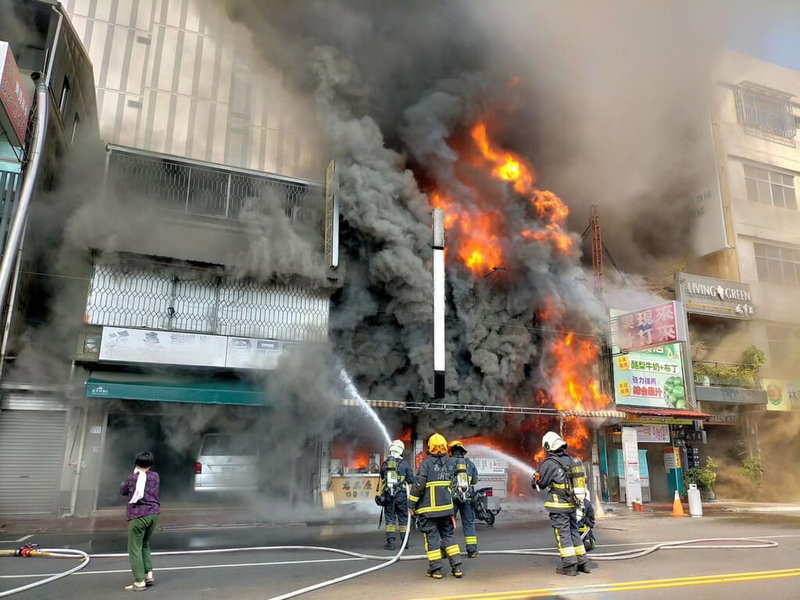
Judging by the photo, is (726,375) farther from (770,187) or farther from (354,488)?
(354,488)

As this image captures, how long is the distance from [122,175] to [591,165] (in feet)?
48.4

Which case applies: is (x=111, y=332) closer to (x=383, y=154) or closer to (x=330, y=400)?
(x=330, y=400)

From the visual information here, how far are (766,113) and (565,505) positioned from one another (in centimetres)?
2395

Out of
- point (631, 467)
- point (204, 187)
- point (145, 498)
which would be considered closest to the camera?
point (145, 498)

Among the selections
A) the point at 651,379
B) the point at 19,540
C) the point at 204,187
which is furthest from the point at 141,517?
the point at 651,379

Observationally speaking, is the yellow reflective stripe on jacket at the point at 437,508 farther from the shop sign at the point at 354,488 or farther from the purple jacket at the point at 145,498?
the shop sign at the point at 354,488

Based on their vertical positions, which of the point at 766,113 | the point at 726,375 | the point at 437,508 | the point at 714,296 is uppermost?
the point at 766,113

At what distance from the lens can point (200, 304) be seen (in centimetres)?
1284

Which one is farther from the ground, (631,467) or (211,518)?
(631,467)

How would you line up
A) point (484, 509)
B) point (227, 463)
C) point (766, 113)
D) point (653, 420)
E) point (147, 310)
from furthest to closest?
point (766, 113) < point (653, 420) < point (147, 310) < point (227, 463) < point (484, 509)

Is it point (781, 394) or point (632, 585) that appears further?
point (781, 394)

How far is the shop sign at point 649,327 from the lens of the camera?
1511 cm

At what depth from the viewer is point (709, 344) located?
20188mm

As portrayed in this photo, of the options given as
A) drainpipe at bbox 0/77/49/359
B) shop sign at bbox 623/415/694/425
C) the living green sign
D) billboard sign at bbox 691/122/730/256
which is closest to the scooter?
shop sign at bbox 623/415/694/425
